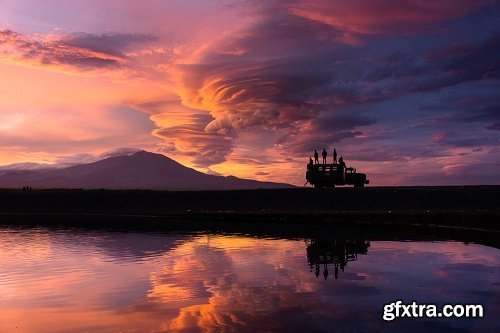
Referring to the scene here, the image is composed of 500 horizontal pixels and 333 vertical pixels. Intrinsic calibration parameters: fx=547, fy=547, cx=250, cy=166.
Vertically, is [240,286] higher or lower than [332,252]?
lower

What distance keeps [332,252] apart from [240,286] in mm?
12893

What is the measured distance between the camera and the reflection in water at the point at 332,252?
29.0 meters

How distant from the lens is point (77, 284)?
79.5 ft

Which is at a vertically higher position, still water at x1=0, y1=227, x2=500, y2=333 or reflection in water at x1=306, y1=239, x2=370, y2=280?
reflection in water at x1=306, y1=239, x2=370, y2=280

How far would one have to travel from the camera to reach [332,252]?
1372 inches

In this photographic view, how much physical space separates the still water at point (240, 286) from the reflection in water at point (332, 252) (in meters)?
0.07

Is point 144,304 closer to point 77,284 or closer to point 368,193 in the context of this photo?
point 77,284

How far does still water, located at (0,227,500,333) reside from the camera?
16875 millimetres

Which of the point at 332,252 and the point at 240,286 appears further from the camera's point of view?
the point at 332,252

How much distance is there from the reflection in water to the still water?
71 mm

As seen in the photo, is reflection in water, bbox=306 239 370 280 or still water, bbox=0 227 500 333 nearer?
still water, bbox=0 227 500 333

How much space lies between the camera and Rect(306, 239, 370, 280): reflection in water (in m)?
29.0

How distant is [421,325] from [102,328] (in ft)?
31.5

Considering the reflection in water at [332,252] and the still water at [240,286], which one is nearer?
the still water at [240,286]
